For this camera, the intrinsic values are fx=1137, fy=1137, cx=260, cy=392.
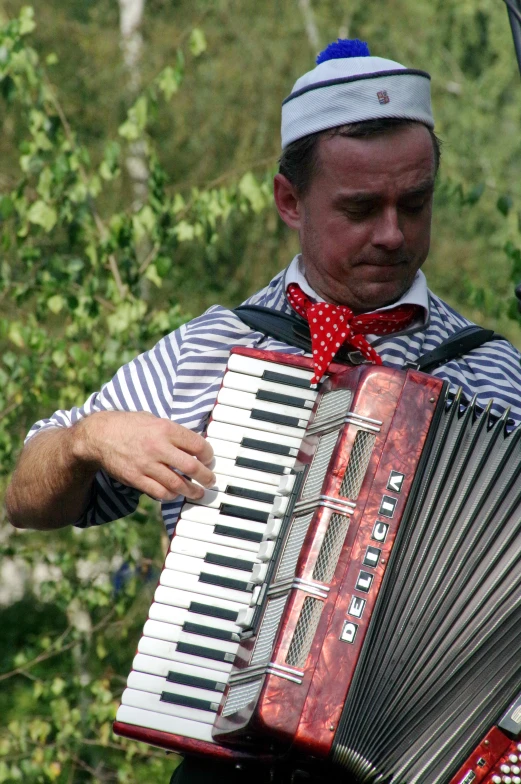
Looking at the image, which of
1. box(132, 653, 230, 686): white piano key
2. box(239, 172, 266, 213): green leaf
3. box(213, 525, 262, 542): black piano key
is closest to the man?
box(213, 525, 262, 542): black piano key

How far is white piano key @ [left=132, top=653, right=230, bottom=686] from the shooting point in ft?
6.22

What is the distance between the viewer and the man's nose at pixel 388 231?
6.93 feet

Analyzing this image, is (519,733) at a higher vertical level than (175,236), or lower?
lower

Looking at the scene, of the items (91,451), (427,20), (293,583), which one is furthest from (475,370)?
(427,20)

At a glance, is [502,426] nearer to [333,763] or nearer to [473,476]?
[473,476]

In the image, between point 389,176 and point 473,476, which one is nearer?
point 473,476

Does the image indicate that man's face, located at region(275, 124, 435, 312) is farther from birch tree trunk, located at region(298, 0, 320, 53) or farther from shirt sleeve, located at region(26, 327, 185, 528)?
birch tree trunk, located at region(298, 0, 320, 53)

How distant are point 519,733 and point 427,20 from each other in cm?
843

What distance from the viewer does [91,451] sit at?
2088 millimetres

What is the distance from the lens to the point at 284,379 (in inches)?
79.4

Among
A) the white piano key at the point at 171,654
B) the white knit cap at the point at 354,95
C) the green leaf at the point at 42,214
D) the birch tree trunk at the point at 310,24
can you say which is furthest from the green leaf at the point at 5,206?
the birch tree trunk at the point at 310,24

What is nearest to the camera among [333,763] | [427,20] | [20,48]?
[333,763]

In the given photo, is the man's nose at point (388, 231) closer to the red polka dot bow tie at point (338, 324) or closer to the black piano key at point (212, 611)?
the red polka dot bow tie at point (338, 324)

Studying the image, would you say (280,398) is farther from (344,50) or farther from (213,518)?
(344,50)
